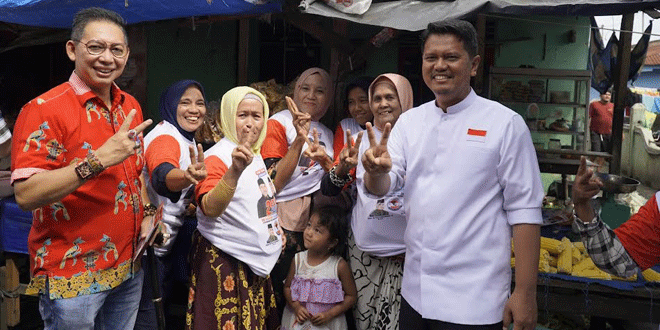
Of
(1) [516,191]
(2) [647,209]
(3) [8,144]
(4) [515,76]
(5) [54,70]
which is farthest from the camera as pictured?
(4) [515,76]

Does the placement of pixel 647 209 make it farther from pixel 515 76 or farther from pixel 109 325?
pixel 515 76

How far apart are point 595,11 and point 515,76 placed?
14.3 ft

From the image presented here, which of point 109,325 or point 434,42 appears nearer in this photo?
point 434,42

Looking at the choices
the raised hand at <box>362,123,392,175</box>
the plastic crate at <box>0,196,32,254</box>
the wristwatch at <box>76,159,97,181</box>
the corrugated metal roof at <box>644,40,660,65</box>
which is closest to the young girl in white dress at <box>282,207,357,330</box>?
the raised hand at <box>362,123,392,175</box>

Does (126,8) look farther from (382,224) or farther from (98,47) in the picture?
(382,224)

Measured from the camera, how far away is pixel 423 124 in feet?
8.47

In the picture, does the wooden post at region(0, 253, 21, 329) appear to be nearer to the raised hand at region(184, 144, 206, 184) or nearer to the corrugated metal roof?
the raised hand at region(184, 144, 206, 184)

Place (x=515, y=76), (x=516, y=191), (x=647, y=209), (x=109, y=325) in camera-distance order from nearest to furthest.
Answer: (x=516, y=191) < (x=647, y=209) < (x=109, y=325) < (x=515, y=76)

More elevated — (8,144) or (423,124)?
(423,124)

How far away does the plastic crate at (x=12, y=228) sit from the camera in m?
4.19

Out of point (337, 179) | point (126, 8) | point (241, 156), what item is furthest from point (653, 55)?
point (241, 156)

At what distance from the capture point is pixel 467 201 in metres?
2.37

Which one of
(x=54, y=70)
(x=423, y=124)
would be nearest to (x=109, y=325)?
(x=423, y=124)

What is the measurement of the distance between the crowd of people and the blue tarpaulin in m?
1.37
